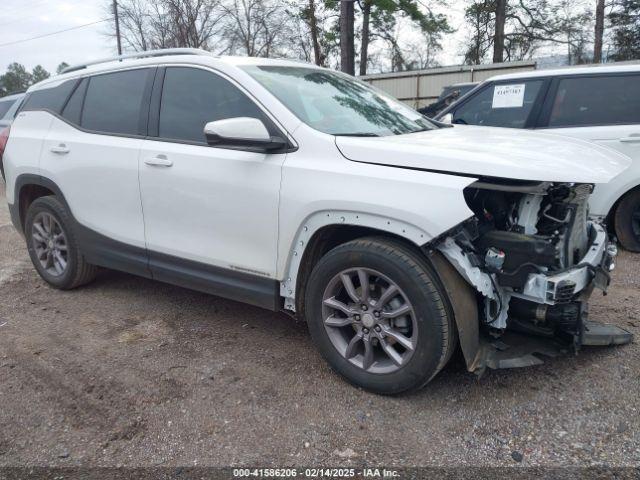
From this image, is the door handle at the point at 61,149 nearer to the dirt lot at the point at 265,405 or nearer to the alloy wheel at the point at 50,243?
the alloy wheel at the point at 50,243

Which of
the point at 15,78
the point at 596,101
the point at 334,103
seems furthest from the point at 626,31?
the point at 15,78

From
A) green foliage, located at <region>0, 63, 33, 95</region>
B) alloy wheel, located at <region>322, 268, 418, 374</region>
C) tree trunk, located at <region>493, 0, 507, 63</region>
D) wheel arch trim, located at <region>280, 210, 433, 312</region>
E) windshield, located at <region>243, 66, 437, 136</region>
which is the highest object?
green foliage, located at <region>0, 63, 33, 95</region>

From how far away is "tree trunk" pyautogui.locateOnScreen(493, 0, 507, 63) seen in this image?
22.1 m

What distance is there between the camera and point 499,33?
72.7 feet

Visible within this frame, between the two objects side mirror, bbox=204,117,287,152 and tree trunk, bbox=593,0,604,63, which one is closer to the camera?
side mirror, bbox=204,117,287,152

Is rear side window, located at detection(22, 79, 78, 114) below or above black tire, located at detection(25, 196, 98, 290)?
above

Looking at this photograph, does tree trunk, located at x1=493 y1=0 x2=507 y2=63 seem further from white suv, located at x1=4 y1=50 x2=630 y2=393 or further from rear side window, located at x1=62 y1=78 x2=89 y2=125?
rear side window, located at x1=62 y1=78 x2=89 y2=125

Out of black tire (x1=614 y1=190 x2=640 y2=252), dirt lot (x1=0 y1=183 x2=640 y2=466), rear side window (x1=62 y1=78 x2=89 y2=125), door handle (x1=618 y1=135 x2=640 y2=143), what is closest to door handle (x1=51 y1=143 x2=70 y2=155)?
rear side window (x1=62 y1=78 x2=89 y2=125)

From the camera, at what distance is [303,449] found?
7.93 ft

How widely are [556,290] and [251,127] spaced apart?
1.79 metres

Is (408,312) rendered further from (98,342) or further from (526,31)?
(526,31)

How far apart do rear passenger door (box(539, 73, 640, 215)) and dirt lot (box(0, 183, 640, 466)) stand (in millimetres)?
1748

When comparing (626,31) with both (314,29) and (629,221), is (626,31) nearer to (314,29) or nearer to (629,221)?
(314,29)

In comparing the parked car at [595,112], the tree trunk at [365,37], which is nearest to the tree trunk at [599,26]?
the tree trunk at [365,37]
